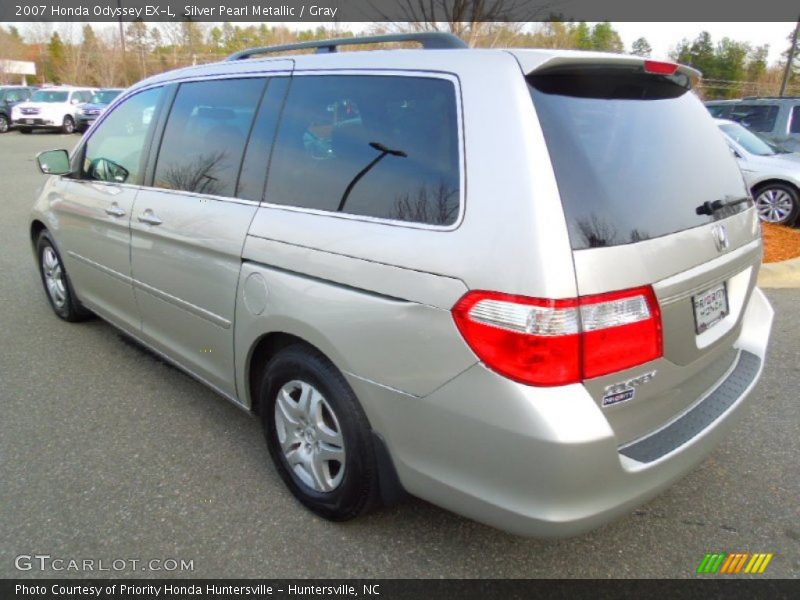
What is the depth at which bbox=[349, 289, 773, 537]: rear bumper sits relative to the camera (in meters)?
1.67

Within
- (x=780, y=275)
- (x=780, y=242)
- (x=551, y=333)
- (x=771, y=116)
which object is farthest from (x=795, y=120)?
(x=551, y=333)

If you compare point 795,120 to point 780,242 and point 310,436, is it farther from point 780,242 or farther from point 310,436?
point 310,436

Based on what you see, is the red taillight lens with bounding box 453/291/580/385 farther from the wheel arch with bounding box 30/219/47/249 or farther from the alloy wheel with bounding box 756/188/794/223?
the alloy wheel with bounding box 756/188/794/223

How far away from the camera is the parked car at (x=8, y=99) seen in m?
25.6

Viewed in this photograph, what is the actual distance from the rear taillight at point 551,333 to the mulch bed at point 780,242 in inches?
207

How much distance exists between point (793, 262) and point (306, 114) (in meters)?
5.89

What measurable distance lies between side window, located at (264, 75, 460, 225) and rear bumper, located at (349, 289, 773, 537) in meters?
0.60

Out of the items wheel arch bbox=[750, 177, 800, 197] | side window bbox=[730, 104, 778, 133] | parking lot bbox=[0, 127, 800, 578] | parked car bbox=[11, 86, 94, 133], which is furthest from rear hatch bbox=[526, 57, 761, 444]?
parked car bbox=[11, 86, 94, 133]

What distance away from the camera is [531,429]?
166cm

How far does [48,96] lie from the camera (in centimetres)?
2519

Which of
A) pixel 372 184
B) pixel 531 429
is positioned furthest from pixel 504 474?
pixel 372 184

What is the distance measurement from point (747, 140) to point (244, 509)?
9.51m

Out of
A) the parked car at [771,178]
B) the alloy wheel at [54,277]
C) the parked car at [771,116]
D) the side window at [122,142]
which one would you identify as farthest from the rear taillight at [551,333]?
the parked car at [771,116]
